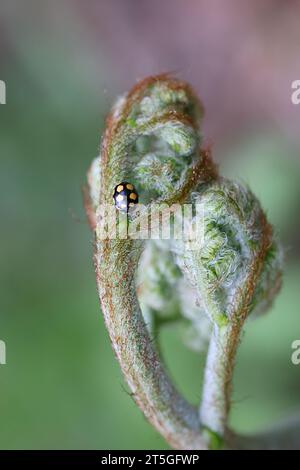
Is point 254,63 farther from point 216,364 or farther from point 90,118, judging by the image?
point 216,364

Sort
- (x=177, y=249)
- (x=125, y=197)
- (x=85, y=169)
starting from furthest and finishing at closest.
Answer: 1. (x=85, y=169)
2. (x=177, y=249)
3. (x=125, y=197)

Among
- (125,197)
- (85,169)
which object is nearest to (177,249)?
(125,197)

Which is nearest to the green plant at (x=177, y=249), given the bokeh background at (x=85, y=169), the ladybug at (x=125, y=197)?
the ladybug at (x=125, y=197)

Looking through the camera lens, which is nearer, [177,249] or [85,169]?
[177,249]

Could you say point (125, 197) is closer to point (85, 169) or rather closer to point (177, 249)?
point (177, 249)

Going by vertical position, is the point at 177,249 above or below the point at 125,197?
below

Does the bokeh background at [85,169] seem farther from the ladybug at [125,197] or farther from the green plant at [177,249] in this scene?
the ladybug at [125,197]

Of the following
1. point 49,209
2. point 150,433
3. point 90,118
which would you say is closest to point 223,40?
point 90,118

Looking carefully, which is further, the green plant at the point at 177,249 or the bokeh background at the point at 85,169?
the bokeh background at the point at 85,169
